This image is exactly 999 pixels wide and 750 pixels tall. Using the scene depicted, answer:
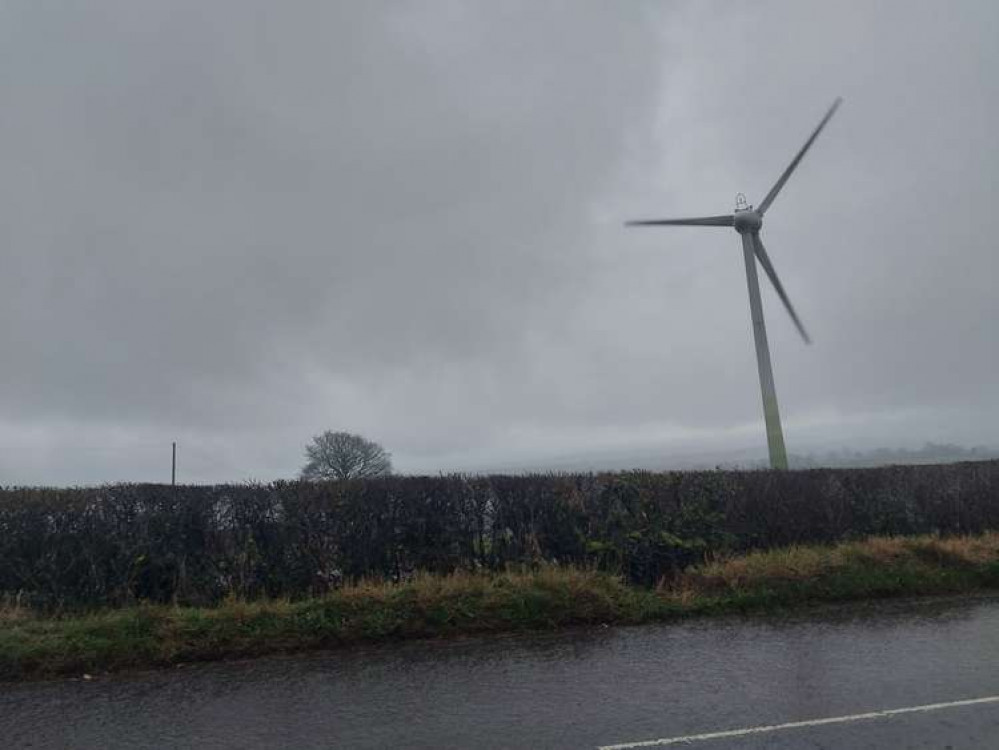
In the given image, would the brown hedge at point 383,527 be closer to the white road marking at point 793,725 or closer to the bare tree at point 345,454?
the white road marking at point 793,725

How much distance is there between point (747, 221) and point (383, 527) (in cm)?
1479

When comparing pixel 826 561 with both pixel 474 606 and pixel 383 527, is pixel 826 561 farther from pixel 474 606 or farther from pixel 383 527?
pixel 383 527

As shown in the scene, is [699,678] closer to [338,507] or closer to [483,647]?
[483,647]

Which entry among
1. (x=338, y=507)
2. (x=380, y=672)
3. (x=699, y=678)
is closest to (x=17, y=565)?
(x=338, y=507)

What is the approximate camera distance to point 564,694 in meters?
6.31

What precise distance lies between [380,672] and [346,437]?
72.8 ft

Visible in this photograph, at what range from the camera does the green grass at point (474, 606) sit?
752 centimetres

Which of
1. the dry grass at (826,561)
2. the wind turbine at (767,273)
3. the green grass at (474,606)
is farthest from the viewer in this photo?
the wind turbine at (767,273)

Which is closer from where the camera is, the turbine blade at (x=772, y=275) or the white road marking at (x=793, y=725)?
the white road marking at (x=793, y=725)

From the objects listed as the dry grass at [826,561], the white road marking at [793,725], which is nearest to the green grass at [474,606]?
the dry grass at [826,561]

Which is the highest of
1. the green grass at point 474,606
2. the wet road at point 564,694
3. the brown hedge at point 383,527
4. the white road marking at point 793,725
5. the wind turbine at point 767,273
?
the wind turbine at point 767,273

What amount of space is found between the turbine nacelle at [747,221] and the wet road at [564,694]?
14.1m

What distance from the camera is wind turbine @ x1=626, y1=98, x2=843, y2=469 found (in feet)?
61.4

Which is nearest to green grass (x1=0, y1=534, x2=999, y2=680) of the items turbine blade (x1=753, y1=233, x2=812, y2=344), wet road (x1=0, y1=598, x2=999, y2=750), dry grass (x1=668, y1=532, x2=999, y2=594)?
dry grass (x1=668, y1=532, x2=999, y2=594)
